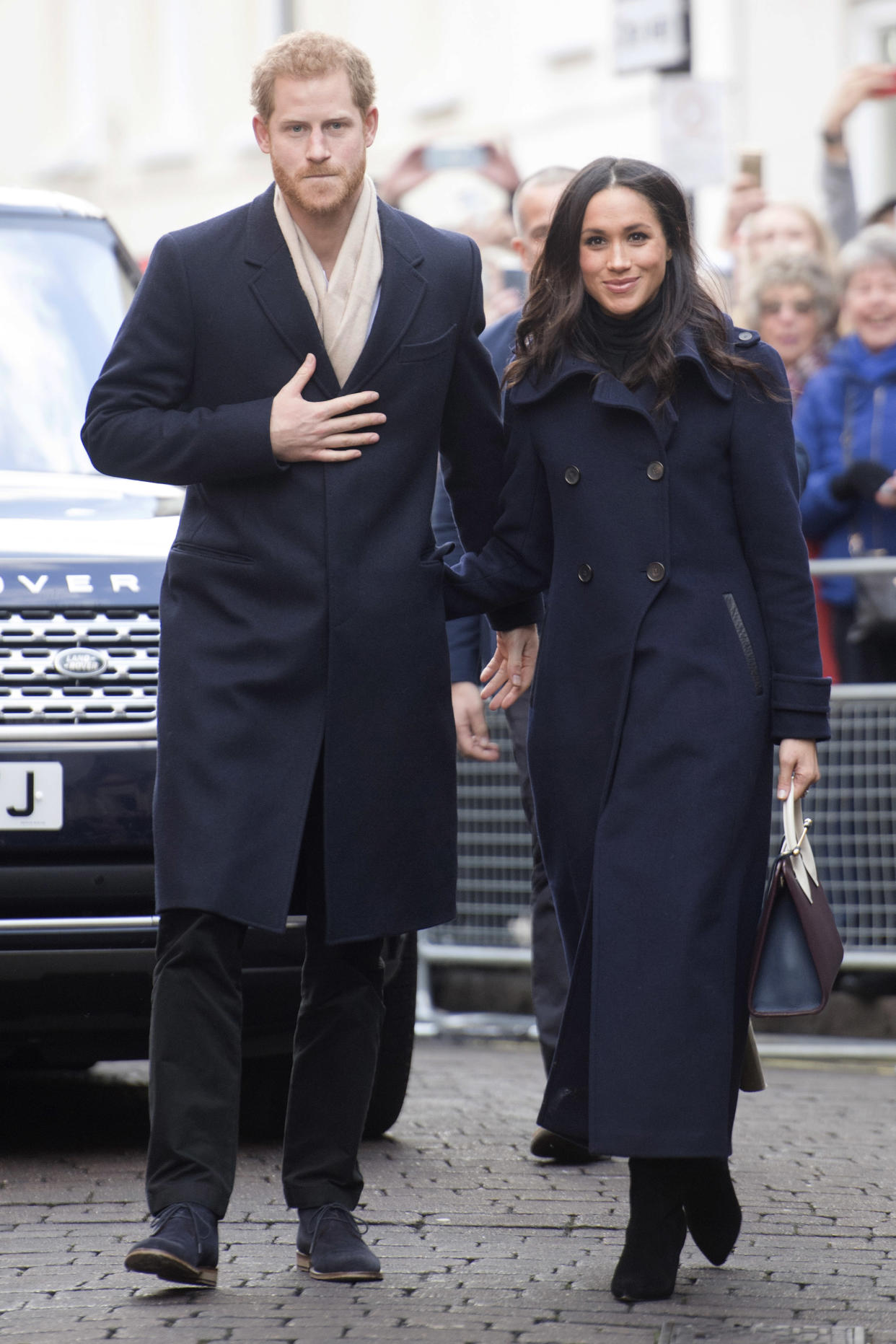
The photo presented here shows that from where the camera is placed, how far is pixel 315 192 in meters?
4.41

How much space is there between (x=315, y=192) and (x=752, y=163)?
5.83 metres

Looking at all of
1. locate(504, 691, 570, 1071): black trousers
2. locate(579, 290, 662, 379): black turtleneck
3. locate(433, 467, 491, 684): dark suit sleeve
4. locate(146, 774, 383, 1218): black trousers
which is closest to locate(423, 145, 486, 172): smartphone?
locate(433, 467, 491, 684): dark suit sleeve

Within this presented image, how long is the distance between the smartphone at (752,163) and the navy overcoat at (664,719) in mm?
5642

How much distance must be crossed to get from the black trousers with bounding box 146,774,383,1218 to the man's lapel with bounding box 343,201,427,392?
764mm

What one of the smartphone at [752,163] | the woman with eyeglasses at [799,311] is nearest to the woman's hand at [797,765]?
the woman with eyeglasses at [799,311]

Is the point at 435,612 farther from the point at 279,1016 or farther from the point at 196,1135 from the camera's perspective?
the point at 279,1016

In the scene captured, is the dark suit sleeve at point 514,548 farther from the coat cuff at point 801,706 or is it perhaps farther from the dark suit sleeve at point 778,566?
the coat cuff at point 801,706

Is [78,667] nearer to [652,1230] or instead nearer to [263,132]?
[263,132]

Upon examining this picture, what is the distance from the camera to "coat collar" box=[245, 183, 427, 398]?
4.48 metres

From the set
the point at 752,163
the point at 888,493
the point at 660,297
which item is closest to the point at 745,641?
the point at 660,297

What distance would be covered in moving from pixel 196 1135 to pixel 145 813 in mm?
1120

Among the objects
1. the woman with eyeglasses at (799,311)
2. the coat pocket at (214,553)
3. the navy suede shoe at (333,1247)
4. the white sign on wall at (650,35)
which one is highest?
the white sign on wall at (650,35)

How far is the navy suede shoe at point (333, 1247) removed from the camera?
4422mm

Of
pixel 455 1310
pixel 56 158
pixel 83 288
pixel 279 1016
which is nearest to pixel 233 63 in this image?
pixel 56 158
